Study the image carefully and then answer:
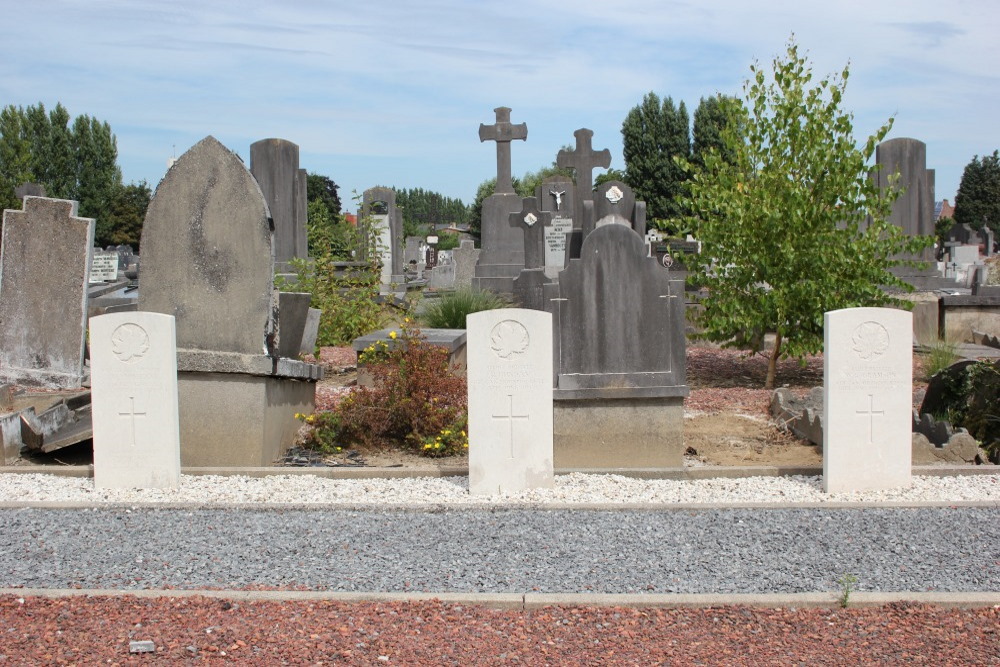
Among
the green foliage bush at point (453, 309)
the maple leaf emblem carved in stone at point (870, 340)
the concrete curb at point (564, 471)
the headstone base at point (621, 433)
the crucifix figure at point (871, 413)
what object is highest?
the green foliage bush at point (453, 309)

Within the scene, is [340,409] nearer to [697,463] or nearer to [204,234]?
[204,234]

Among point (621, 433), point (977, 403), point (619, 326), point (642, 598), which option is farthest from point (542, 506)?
point (977, 403)

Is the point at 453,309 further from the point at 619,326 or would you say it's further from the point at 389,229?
the point at 389,229

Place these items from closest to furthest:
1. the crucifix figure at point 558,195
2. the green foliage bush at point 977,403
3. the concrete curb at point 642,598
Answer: the concrete curb at point 642,598, the green foliage bush at point 977,403, the crucifix figure at point 558,195

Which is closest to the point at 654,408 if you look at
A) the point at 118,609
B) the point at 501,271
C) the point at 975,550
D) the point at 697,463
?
the point at 697,463

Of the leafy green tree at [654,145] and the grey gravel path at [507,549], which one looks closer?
the grey gravel path at [507,549]

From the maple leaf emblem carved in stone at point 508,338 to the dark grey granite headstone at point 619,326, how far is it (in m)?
0.95

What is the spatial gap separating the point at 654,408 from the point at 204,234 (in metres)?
3.59

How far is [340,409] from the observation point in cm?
802

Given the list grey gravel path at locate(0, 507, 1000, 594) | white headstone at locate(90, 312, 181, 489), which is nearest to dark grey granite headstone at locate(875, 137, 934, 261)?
grey gravel path at locate(0, 507, 1000, 594)

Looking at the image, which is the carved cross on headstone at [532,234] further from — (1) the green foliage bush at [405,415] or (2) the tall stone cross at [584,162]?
(1) the green foliage bush at [405,415]

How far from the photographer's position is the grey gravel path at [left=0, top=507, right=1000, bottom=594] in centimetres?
465

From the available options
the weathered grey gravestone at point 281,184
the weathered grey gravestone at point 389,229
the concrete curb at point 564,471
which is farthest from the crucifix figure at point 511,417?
the weathered grey gravestone at point 389,229

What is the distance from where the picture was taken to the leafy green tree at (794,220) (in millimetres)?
10484
